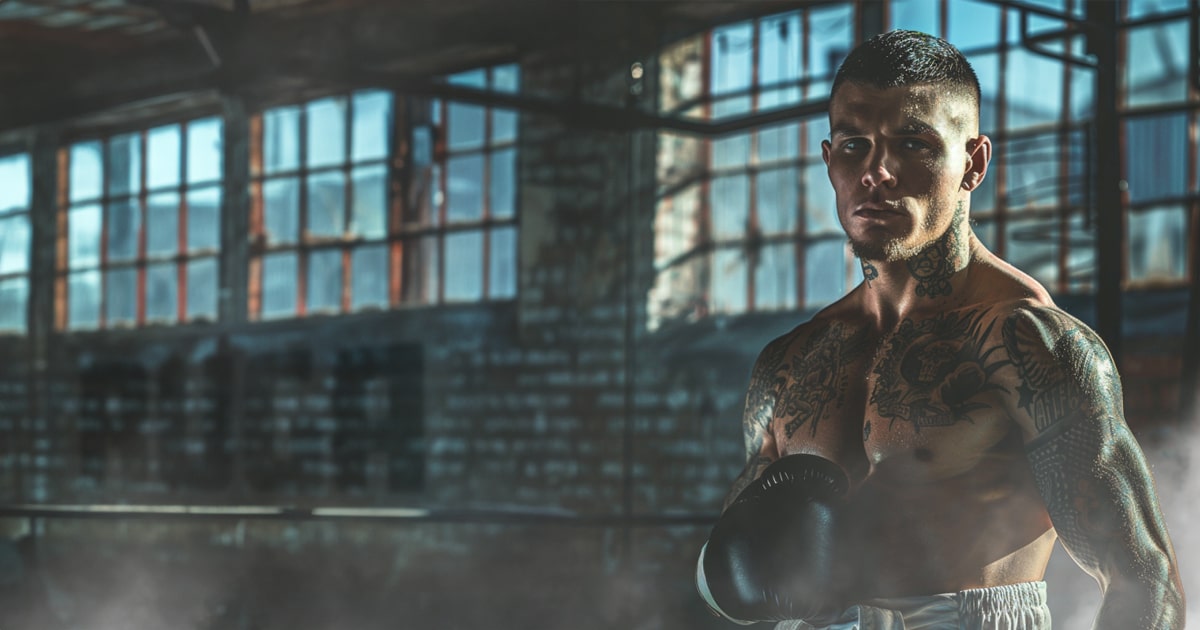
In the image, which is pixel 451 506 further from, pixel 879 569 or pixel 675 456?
pixel 879 569

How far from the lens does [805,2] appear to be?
603cm

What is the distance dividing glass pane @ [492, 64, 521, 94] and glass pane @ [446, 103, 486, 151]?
0.61ft

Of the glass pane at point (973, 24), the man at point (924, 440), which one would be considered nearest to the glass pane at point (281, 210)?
the glass pane at point (973, 24)

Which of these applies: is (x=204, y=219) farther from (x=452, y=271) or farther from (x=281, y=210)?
(x=452, y=271)

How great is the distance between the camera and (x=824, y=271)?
5969 millimetres

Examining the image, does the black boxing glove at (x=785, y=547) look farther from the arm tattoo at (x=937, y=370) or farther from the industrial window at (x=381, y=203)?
the industrial window at (x=381, y=203)

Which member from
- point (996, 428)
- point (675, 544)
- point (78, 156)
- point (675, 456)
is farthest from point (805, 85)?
point (78, 156)

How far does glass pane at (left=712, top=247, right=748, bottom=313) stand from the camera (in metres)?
6.24

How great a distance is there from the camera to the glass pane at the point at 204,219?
8.27m

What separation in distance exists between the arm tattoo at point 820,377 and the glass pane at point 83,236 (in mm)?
8423

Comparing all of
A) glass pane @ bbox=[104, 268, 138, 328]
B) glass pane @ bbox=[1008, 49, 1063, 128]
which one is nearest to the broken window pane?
glass pane @ bbox=[104, 268, 138, 328]

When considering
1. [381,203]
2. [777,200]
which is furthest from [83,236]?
[777,200]

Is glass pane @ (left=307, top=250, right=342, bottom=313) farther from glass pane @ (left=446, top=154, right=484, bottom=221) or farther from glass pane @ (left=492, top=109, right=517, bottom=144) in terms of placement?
glass pane @ (left=492, top=109, right=517, bottom=144)

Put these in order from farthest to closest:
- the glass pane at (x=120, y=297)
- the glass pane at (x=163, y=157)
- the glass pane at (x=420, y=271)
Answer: the glass pane at (x=120, y=297)
the glass pane at (x=163, y=157)
the glass pane at (x=420, y=271)
